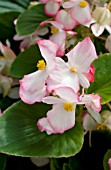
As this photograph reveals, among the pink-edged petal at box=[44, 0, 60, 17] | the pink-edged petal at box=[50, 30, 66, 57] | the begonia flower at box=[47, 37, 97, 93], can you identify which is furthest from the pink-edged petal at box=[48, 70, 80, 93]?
the pink-edged petal at box=[44, 0, 60, 17]

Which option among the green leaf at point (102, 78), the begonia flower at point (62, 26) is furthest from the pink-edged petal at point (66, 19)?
the green leaf at point (102, 78)

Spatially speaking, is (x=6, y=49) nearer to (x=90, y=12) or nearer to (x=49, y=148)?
(x=90, y=12)

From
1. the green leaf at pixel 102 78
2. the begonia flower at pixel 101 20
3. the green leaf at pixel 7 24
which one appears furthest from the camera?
the green leaf at pixel 7 24

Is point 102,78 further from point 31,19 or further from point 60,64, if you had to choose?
point 31,19

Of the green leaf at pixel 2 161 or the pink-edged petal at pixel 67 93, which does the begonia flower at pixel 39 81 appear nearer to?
the pink-edged petal at pixel 67 93

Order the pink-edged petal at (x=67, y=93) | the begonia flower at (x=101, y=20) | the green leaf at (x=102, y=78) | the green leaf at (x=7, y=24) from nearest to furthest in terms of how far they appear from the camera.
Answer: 1. the pink-edged petal at (x=67, y=93)
2. the green leaf at (x=102, y=78)
3. the begonia flower at (x=101, y=20)
4. the green leaf at (x=7, y=24)

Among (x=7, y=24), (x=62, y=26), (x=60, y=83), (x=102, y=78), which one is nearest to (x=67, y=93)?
(x=60, y=83)
